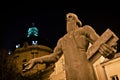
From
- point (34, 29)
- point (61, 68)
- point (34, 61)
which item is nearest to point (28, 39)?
point (34, 29)

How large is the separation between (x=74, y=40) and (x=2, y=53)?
20.0 meters

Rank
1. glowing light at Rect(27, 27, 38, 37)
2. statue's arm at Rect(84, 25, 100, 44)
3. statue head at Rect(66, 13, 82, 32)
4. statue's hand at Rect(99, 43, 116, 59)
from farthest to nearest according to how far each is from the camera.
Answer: glowing light at Rect(27, 27, 38, 37), statue head at Rect(66, 13, 82, 32), statue's arm at Rect(84, 25, 100, 44), statue's hand at Rect(99, 43, 116, 59)

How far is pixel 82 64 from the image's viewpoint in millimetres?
4324

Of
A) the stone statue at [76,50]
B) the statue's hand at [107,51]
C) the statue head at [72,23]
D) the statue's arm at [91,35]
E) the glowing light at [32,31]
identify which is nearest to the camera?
the statue's hand at [107,51]

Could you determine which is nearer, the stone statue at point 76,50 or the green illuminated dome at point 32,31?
the stone statue at point 76,50

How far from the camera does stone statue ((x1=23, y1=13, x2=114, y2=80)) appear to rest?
4.23 m

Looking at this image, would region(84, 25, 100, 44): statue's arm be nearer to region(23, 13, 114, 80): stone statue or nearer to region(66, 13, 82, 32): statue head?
region(23, 13, 114, 80): stone statue

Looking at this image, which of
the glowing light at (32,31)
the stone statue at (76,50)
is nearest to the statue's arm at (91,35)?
the stone statue at (76,50)

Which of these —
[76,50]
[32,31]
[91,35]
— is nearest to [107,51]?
[91,35]

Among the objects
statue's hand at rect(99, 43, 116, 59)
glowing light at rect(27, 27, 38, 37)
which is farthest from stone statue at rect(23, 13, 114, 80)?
glowing light at rect(27, 27, 38, 37)

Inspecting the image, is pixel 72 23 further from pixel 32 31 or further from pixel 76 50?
pixel 32 31

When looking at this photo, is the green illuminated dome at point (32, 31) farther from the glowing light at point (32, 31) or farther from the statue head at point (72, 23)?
the statue head at point (72, 23)

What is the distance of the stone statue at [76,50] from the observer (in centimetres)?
423

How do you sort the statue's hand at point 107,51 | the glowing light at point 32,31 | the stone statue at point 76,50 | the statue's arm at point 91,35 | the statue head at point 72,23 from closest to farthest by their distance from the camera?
the statue's hand at point 107,51 → the stone statue at point 76,50 → the statue's arm at point 91,35 → the statue head at point 72,23 → the glowing light at point 32,31
